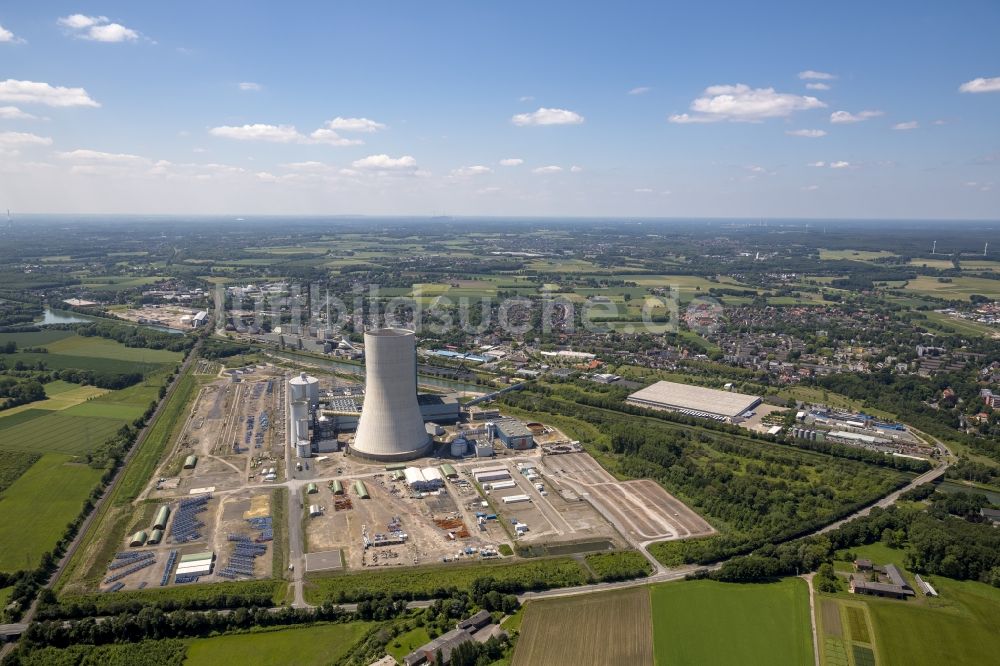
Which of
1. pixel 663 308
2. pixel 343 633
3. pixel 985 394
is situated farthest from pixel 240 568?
pixel 663 308

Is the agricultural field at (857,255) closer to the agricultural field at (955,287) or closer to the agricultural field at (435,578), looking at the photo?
the agricultural field at (955,287)

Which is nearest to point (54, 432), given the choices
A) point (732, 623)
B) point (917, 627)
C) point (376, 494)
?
point (376, 494)

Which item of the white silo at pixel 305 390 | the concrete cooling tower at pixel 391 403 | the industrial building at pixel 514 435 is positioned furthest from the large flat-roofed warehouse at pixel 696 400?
the white silo at pixel 305 390

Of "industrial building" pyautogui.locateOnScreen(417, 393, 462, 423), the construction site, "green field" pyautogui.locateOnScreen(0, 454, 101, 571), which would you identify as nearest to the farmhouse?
the construction site

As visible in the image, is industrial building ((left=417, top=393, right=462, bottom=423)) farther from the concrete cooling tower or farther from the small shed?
the small shed

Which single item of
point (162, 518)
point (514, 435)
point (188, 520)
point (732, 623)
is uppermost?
point (514, 435)

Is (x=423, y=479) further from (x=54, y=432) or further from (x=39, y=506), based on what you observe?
(x=54, y=432)
